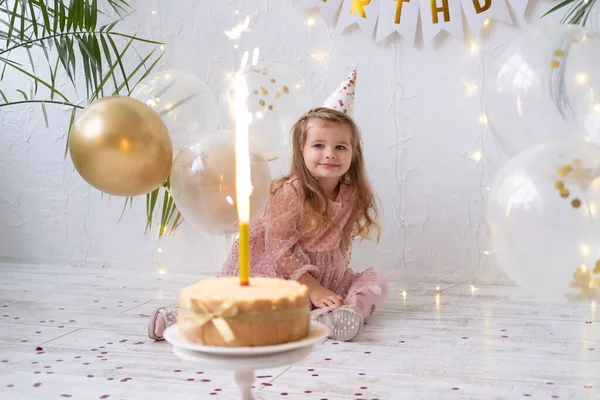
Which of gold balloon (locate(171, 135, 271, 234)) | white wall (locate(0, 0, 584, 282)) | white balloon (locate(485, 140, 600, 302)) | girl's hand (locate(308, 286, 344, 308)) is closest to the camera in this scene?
white balloon (locate(485, 140, 600, 302))

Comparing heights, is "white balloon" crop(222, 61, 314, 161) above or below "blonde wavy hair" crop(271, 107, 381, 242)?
above

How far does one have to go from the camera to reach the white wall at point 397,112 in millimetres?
2357

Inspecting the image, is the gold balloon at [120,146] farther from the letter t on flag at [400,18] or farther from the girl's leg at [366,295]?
the letter t on flag at [400,18]

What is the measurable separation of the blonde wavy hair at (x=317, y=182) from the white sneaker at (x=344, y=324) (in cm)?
31

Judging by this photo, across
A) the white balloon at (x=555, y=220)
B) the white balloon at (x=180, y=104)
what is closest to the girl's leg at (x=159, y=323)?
the white balloon at (x=180, y=104)

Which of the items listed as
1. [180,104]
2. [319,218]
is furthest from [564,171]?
[180,104]

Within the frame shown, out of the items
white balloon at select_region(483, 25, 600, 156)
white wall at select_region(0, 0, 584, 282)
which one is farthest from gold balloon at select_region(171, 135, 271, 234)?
white wall at select_region(0, 0, 584, 282)

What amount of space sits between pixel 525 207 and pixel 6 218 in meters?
2.15

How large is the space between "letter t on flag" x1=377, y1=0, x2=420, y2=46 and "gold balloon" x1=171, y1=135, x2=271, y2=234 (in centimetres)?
93

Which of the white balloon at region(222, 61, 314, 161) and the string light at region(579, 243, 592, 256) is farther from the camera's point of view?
the white balloon at region(222, 61, 314, 161)

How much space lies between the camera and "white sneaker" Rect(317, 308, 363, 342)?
1.75m

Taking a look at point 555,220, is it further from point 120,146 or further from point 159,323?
point 159,323

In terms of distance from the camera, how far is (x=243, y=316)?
737 millimetres

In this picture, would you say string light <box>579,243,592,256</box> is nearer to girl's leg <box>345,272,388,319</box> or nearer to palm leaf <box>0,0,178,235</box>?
girl's leg <box>345,272,388,319</box>
